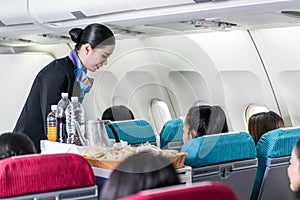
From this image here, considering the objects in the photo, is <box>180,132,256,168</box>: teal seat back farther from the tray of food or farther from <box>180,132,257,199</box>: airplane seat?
the tray of food

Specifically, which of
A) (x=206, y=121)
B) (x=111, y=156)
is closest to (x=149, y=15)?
(x=206, y=121)

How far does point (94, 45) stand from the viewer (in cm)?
371

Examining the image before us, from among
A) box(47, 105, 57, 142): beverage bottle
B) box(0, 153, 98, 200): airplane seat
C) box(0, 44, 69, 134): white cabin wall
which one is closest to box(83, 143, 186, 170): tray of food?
box(0, 153, 98, 200): airplane seat

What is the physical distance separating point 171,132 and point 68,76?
1.24m

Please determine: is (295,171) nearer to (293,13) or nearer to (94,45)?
(94,45)

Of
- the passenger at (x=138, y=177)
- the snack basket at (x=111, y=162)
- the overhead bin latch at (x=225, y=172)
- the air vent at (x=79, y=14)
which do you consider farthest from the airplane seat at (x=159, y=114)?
the passenger at (x=138, y=177)

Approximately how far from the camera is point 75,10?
4.73 meters

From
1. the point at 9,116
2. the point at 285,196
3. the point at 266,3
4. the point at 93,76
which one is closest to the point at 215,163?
the point at 285,196

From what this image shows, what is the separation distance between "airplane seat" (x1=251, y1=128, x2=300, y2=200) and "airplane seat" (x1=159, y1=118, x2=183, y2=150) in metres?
1.11

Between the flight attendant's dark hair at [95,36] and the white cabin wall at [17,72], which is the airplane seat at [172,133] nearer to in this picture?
the flight attendant's dark hair at [95,36]

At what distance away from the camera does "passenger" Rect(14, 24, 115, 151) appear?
368 centimetres

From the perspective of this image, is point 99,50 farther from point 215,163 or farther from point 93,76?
point 215,163

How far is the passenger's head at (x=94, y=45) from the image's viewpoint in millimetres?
3701

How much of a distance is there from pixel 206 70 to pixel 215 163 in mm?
2526
